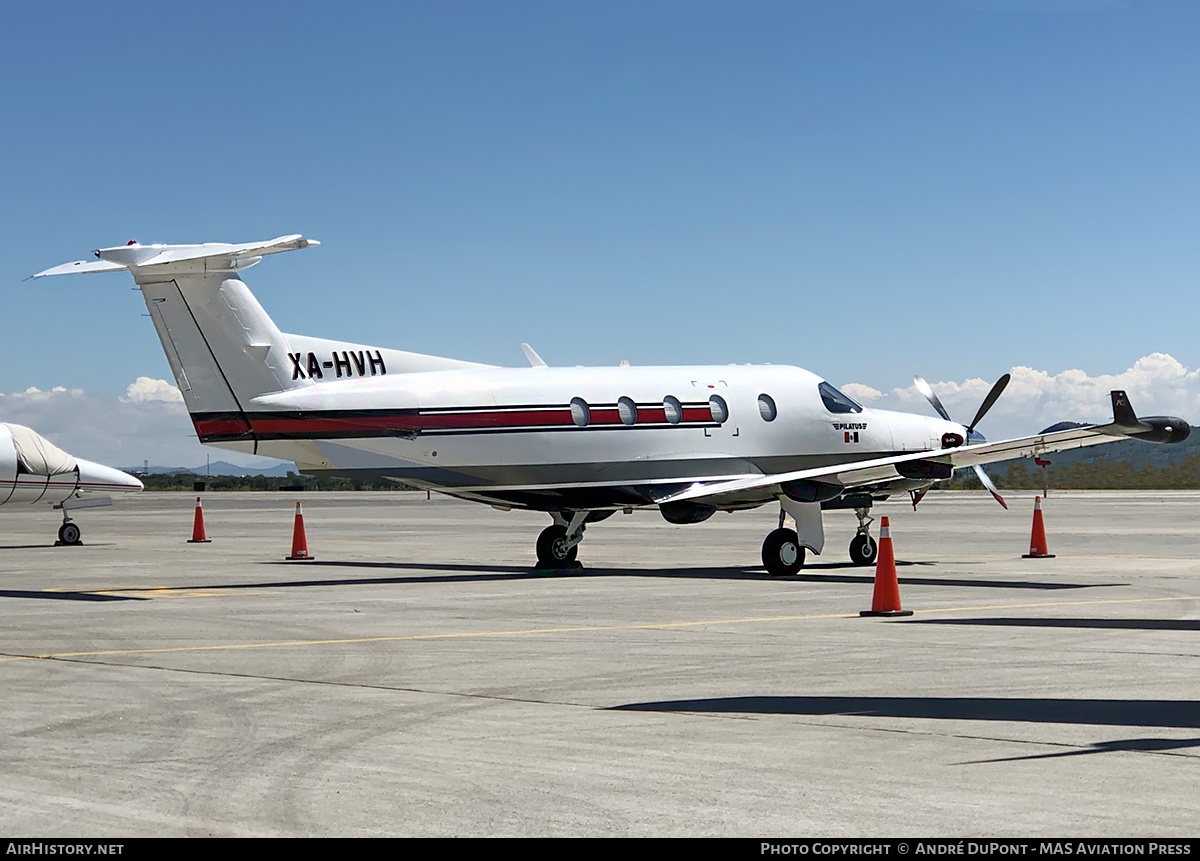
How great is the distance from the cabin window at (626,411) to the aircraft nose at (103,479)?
49.1ft

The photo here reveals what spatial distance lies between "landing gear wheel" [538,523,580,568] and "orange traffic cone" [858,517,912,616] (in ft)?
28.4

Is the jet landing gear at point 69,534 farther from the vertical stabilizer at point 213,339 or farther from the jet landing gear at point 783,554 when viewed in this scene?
the jet landing gear at point 783,554

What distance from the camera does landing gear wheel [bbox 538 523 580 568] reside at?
24.2m

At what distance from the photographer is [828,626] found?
15008 millimetres

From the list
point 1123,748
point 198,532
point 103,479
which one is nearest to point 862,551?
point 1123,748

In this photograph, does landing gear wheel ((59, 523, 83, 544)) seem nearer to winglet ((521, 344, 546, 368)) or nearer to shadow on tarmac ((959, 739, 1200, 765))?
winglet ((521, 344, 546, 368))

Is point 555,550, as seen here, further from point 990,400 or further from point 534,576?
point 990,400

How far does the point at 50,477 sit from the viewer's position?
109 feet

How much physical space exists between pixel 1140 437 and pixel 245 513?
42.6 metres

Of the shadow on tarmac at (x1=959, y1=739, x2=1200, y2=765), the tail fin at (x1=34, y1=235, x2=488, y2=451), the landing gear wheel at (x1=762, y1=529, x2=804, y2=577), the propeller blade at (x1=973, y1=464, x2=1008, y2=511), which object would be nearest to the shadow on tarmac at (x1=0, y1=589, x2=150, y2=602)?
the tail fin at (x1=34, y1=235, x2=488, y2=451)

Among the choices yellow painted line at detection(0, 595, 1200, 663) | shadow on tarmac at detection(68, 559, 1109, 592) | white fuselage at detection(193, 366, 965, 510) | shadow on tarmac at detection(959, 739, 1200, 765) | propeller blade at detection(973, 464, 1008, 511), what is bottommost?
shadow on tarmac at detection(959, 739, 1200, 765)

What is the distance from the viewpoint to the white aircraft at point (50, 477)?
32469mm

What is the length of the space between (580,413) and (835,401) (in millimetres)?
4699
